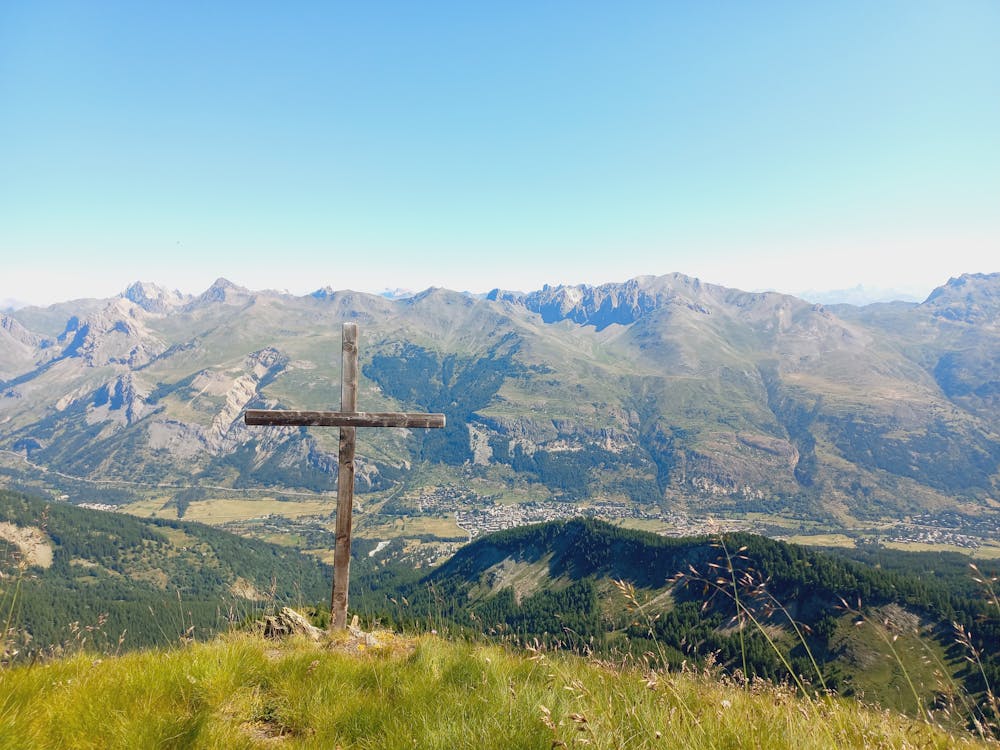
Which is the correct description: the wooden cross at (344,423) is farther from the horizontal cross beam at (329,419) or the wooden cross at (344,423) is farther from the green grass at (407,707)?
the green grass at (407,707)

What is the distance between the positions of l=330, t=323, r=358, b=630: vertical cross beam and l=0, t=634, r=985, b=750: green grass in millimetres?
4426

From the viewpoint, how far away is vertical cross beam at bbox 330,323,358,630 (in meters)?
12.2

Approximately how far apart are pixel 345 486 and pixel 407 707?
758 centimetres

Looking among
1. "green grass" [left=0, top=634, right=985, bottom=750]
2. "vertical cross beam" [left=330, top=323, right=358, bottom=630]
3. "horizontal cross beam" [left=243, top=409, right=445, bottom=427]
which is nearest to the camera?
"green grass" [left=0, top=634, right=985, bottom=750]

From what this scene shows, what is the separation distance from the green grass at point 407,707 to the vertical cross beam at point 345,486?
4.43m

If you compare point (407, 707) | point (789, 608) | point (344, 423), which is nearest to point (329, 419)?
point (344, 423)

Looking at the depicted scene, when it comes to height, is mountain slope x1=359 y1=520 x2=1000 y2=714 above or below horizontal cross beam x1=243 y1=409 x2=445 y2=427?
below

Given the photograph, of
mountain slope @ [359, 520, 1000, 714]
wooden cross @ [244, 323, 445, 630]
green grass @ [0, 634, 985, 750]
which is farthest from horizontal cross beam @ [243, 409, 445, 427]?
mountain slope @ [359, 520, 1000, 714]

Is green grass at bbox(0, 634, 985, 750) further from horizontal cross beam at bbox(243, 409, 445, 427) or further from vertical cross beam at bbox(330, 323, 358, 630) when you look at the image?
horizontal cross beam at bbox(243, 409, 445, 427)

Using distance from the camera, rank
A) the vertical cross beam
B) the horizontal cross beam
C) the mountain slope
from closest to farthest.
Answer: the vertical cross beam < the horizontal cross beam < the mountain slope

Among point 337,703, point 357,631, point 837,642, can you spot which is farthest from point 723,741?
point 837,642

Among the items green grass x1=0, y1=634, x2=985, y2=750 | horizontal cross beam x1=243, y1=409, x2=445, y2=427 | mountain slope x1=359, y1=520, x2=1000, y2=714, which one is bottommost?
mountain slope x1=359, y1=520, x2=1000, y2=714

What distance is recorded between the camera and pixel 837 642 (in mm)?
105625

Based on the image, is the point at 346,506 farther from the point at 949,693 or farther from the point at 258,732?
the point at 949,693
